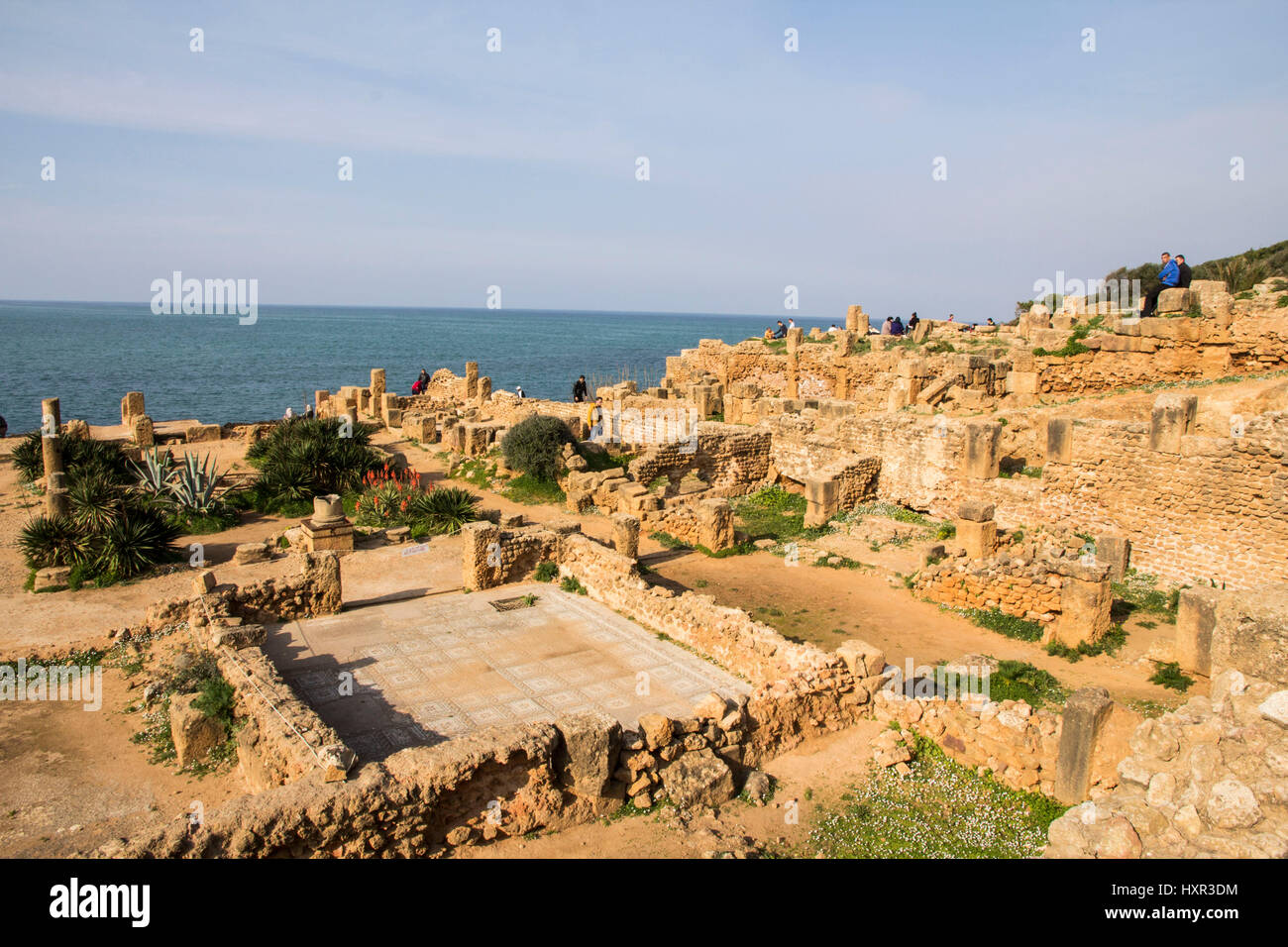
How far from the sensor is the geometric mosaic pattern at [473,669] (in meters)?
7.98

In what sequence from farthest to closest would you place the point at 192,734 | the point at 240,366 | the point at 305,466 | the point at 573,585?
the point at 240,366 < the point at 305,466 < the point at 573,585 < the point at 192,734

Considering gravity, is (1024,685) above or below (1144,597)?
below

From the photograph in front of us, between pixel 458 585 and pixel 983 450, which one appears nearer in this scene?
pixel 458 585

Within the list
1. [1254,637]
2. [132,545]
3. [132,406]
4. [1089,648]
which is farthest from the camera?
[132,406]

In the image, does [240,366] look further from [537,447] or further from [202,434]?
[537,447]

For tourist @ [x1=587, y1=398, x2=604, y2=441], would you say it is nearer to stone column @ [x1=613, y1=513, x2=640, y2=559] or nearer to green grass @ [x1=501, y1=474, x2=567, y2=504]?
green grass @ [x1=501, y1=474, x2=567, y2=504]

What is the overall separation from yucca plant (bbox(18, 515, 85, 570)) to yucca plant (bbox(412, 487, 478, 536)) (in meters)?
5.66

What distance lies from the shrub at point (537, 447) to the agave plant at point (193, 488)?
6544 millimetres

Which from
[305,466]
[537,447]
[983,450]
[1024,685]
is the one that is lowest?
[1024,685]

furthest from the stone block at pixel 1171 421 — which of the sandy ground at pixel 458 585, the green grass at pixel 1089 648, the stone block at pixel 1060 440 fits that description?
the green grass at pixel 1089 648

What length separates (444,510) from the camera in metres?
16.2

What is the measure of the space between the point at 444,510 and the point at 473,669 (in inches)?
298

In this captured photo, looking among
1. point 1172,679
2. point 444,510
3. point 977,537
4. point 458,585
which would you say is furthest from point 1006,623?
point 444,510

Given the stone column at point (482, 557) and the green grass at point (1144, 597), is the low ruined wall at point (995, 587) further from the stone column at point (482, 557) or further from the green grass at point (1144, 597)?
the stone column at point (482, 557)
